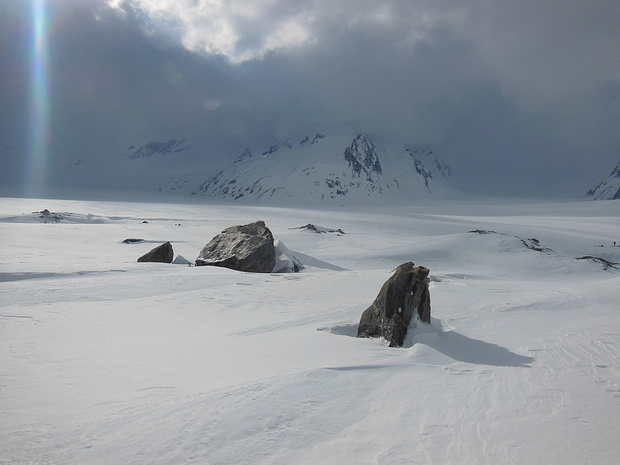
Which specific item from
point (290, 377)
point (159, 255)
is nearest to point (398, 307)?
point (290, 377)

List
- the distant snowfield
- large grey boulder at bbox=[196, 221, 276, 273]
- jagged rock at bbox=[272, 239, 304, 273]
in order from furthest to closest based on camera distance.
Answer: jagged rock at bbox=[272, 239, 304, 273] → large grey boulder at bbox=[196, 221, 276, 273] → the distant snowfield

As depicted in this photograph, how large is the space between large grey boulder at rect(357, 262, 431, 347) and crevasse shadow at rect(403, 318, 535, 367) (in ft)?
0.58

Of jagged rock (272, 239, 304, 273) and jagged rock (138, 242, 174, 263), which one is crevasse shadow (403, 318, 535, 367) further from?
jagged rock (138, 242, 174, 263)

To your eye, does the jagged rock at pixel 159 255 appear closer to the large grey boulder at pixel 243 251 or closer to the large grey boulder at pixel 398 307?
the large grey boulder at pixel 243 251

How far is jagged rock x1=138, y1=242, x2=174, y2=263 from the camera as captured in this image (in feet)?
46.4

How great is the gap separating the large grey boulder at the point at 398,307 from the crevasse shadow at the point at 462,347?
0.58 feet

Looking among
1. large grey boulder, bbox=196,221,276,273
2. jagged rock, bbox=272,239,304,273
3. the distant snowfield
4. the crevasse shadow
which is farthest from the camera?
jagged rock, bbox=272,239,304,273

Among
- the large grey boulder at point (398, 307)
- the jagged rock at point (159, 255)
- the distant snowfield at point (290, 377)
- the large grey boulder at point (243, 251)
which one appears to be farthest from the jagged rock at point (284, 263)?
the large grey boulder at point (398, 307)

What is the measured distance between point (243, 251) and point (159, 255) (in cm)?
328

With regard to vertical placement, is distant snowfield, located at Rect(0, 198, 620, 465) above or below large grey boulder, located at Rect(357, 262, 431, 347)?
below

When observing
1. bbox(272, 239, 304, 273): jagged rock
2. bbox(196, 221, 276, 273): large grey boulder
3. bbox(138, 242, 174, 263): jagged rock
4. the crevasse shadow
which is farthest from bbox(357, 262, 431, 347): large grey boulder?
bbox(138, 242, 174, 263): jagged rock

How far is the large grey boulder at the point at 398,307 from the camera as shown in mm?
5648

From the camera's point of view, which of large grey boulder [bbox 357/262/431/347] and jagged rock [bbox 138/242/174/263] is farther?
jagged rock [bbox 138/242/174/263]

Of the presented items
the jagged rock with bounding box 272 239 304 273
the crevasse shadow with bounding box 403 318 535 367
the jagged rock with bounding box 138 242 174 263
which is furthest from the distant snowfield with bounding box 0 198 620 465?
the jagged rock with bounding box 272 239 304 273
